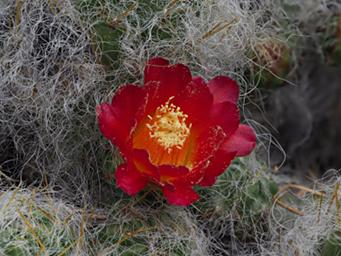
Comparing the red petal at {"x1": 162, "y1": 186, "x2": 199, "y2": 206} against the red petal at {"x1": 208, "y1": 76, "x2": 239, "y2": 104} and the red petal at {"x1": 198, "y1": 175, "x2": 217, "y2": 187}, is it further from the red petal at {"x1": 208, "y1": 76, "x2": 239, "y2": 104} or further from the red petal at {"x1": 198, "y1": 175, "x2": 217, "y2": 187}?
the red petal at {"x1": 208, "y1": 76, "x2": 239, "y2": 104}

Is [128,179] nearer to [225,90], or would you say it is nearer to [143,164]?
[143,164]

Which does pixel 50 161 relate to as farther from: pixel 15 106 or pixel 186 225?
pixel 186 225

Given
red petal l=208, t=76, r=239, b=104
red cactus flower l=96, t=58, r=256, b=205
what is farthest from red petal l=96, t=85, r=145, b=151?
red petal l=208, t=76, r=239, b=104

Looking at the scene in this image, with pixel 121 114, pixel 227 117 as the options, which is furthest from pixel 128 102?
pixel 227 117

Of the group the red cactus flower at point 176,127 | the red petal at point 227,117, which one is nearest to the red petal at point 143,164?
the red cactus flower at point 176,127

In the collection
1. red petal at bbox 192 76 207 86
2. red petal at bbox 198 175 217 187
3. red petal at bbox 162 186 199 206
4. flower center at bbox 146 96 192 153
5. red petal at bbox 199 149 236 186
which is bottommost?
red petal at bbox 162 186 199 206

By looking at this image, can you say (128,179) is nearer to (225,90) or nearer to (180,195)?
(180,195)

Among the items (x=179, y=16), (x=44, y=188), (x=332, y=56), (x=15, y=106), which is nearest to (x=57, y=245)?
(x=44, y=188)

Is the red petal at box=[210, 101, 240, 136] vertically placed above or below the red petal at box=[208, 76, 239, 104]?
below
